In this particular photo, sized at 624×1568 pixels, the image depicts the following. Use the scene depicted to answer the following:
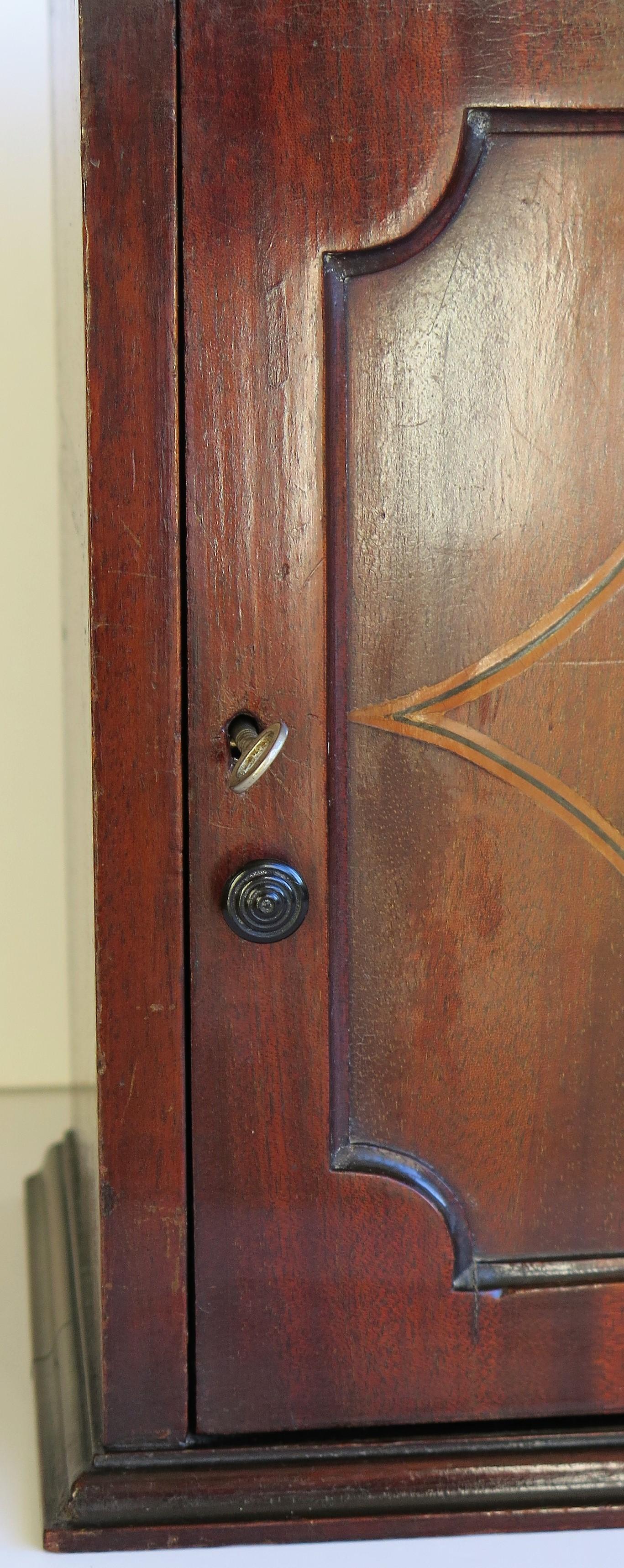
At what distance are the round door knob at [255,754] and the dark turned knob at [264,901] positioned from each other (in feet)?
0.17

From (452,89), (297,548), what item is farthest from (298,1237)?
(452,89)

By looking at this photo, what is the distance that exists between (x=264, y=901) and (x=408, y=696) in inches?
5.9

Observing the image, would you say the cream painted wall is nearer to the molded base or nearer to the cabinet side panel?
the cabinet side panel

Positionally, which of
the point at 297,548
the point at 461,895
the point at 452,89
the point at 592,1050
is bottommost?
the point at 592,1050

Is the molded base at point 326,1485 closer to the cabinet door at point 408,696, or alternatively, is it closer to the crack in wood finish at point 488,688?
the cabinet door at point 408,696

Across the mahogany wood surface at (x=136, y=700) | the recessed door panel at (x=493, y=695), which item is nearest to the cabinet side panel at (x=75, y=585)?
the mahogany wood surface at (x=136, y=700)

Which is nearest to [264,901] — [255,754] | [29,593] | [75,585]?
[255,754]

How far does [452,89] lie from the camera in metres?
0.71

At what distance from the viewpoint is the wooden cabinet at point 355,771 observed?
2.32 ft

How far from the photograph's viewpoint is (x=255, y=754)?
2.29 ft

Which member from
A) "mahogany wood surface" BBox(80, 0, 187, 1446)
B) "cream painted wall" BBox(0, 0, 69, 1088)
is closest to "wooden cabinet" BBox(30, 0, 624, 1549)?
"mahogany wood surface" BBox(80, 0, 187, 1446)

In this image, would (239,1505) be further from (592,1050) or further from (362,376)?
(362,376)

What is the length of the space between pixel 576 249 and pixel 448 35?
14 centimetres

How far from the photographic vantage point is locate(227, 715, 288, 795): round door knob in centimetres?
70
